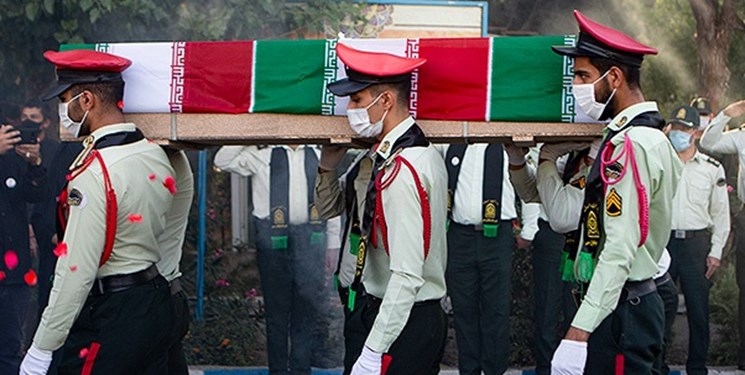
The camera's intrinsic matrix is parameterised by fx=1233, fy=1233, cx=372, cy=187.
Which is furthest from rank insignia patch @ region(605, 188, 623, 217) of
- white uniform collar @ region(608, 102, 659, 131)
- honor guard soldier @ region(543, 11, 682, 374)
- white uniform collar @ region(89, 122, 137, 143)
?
white uniform collar @ region(89, 122, 137, 143)

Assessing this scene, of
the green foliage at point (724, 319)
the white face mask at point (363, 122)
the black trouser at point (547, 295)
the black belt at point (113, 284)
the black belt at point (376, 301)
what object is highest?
the white face mask at point (363, 122)

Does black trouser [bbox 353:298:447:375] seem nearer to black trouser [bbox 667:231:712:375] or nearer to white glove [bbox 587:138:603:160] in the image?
white glove [bbox 587:138:603:160]

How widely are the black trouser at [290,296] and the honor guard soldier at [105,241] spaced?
3.03 metres

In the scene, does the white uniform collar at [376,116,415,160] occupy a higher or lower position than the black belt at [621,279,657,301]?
higher

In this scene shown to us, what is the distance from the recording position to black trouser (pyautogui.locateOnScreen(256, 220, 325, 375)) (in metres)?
8.68

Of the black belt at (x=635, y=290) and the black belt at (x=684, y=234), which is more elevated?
the black belt at (x=635, y=290)

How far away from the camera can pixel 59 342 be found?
526cm

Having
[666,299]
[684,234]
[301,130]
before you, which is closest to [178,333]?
[301,130]

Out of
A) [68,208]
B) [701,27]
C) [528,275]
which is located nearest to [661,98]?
[701,27]

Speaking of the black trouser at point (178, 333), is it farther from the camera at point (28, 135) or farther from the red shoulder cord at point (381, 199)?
the camera at point (28, 135)

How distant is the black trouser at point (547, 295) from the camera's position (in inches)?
351

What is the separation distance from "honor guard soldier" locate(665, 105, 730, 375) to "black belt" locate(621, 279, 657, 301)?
4095mm

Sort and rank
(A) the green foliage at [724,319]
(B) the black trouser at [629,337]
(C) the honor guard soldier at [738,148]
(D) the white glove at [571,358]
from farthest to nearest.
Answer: (A) the green foliage at [724,319], (C) the honor guard soldier at [738,148], (B) the black trouser at [629,337], (D) the white glove at [571,358]

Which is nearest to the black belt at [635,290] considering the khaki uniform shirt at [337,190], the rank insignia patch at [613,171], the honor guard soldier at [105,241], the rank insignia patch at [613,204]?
the rank insignia patch at [613,204]
